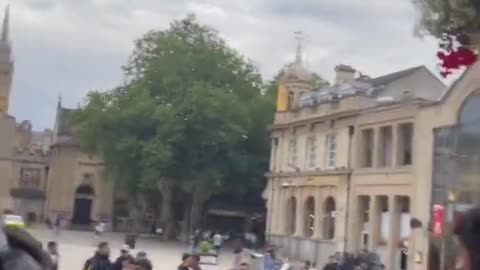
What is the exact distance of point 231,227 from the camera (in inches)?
2980

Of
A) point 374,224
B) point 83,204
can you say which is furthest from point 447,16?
point 83,204

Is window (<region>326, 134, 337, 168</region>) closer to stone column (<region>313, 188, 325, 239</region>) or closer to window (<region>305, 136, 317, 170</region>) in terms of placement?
window (<region>305, 136, 317, 170</region>)

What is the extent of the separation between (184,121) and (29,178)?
114 ft

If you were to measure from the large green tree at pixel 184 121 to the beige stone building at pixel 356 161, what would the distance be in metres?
6.19

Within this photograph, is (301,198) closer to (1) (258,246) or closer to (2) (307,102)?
(2) (307,102)

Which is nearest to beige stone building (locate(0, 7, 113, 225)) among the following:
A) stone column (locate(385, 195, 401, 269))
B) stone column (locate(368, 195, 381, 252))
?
stone column (locate(368, 195, 381, 252))

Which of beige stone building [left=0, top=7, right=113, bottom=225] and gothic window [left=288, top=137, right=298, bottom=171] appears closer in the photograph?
gothic window [left=288, top=137, right=298, bottom=171]

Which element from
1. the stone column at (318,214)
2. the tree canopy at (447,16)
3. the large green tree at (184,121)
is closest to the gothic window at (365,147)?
the stone column at (318,214)

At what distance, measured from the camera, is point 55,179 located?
87.1 meters

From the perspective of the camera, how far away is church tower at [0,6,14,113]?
315 ft

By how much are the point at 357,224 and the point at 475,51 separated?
3848cm

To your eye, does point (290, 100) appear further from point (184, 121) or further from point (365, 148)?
Result: point (365, 148)

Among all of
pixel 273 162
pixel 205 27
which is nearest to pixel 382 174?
pixel 273 162

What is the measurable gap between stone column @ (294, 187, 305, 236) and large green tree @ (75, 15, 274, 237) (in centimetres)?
1059
